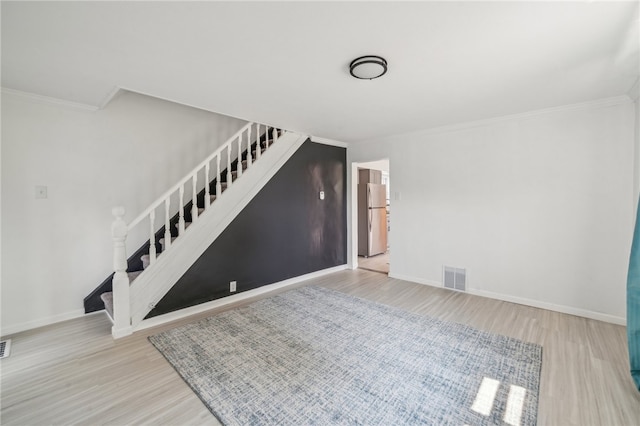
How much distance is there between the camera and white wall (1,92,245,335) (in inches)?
106

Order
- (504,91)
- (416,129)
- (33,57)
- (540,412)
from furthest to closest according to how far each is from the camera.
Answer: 1. (416,129)
2. (504,91)
3. (33,57)
4. (540,412)

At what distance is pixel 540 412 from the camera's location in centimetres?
163

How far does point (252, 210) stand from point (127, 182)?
1604mm

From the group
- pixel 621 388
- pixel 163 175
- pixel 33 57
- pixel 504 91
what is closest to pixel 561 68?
pixel 504 91

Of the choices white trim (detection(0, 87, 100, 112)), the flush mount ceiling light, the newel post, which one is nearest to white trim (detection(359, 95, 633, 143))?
the flush mount ceiling light

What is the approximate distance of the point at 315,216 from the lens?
15.3 ft

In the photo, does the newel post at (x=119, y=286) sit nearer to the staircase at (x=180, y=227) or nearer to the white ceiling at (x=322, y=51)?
the staircase at (x=180, y=227)

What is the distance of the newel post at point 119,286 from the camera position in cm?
260

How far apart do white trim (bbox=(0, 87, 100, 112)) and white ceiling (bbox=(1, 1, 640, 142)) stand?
121 mm

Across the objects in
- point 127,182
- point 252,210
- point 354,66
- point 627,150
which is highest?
point 354,66

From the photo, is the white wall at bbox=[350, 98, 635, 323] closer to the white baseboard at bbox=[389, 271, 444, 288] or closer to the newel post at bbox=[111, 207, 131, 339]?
the white baseboard at bbox=[389, 271, 444, 288]

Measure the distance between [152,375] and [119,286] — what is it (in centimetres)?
106

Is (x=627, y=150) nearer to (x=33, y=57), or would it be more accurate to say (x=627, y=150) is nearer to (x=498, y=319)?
(x=498, y=319)

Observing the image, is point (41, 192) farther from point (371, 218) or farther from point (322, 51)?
point (371, 218)
